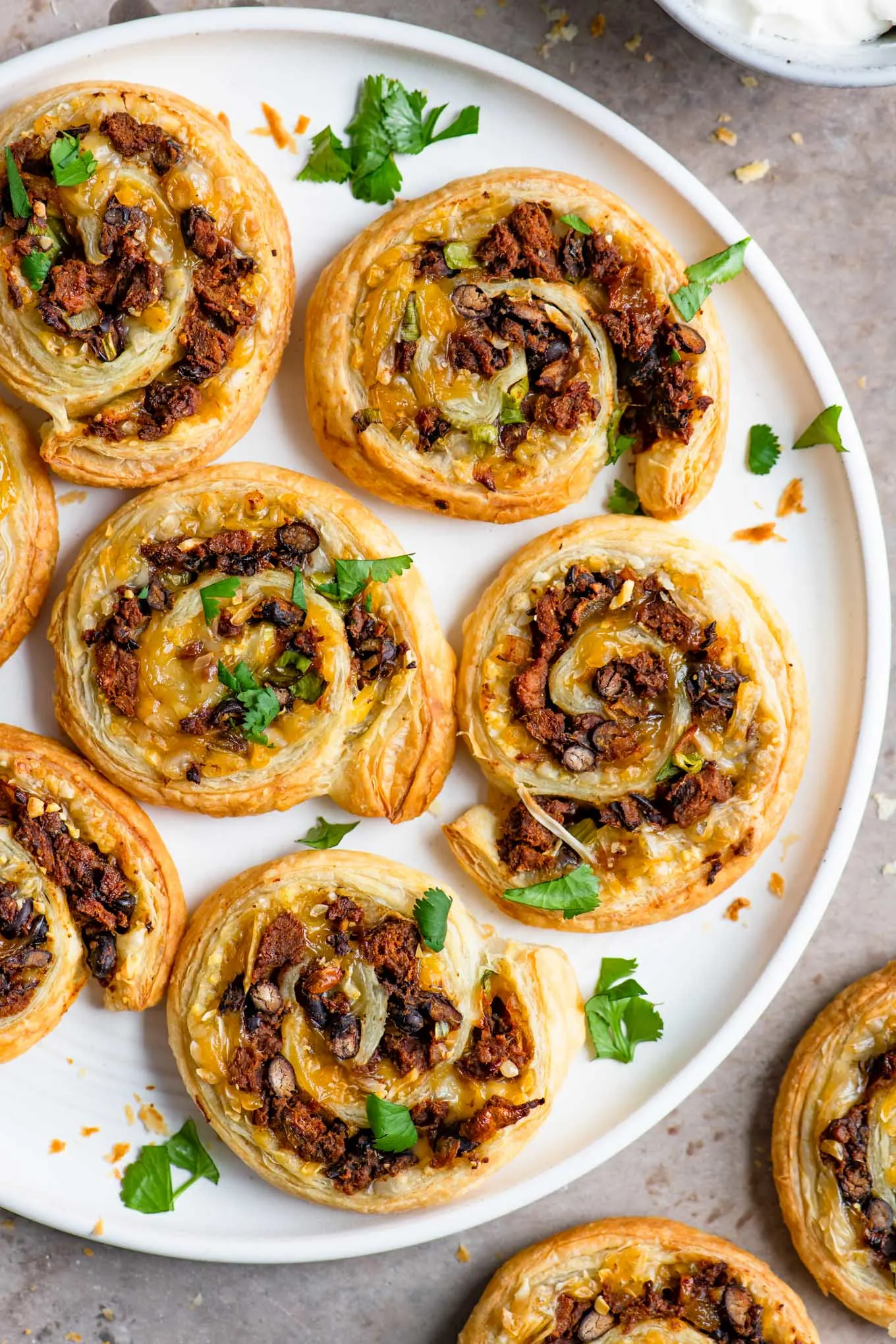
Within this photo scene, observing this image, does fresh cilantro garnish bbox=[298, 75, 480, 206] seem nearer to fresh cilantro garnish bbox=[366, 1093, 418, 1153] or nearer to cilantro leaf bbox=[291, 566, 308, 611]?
cilantro leaf bbox=[291, 566, 308, 611]

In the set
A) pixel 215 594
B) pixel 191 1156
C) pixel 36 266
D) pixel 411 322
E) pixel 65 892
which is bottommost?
pixel 191 1156

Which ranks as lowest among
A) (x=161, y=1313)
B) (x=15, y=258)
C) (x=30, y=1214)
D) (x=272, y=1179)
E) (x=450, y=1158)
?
(x=161, y=1313)

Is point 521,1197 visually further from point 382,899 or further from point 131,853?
point 131,853

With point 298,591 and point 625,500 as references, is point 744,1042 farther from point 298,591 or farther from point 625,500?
point 298,591

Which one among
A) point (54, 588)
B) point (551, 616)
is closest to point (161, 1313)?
point (54, 588)

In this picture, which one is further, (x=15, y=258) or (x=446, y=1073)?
(x=446, y=1073)

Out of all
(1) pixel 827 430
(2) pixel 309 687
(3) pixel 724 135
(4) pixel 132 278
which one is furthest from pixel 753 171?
(2) pixel 309 687

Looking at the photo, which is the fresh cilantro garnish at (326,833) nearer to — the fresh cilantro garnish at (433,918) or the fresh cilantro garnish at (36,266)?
the fresh cilantro garnish at (433,918)
